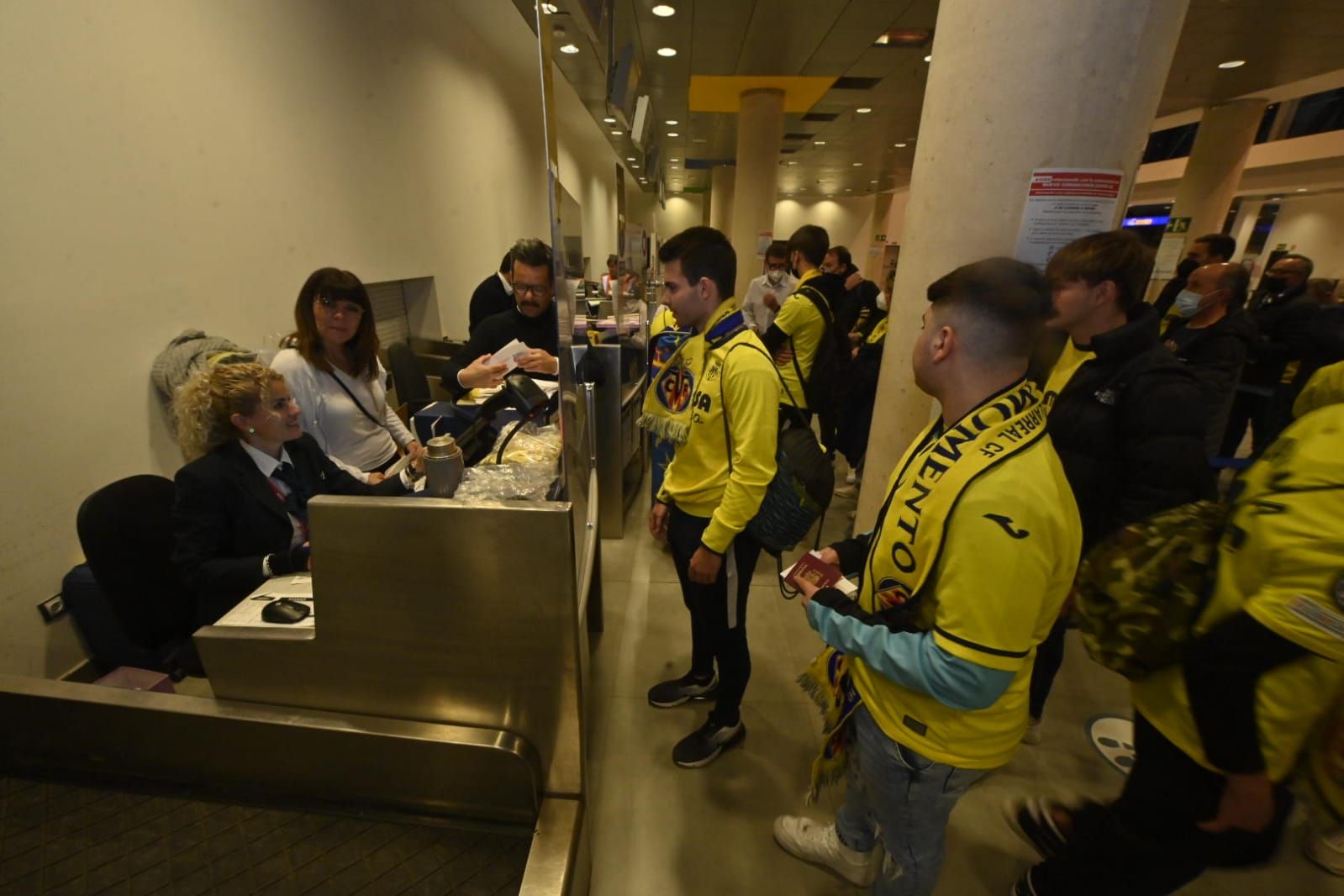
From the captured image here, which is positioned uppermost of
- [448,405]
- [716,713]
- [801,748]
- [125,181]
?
[125,181]

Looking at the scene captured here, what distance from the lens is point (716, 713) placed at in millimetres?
1980

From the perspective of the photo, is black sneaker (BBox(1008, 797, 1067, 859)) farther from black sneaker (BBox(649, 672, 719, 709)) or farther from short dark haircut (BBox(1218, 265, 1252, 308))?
short dark haircut (BBox(1218, 265, 1252, 308))

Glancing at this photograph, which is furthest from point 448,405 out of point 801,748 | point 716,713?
point 801,748

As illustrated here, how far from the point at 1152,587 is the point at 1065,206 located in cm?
110

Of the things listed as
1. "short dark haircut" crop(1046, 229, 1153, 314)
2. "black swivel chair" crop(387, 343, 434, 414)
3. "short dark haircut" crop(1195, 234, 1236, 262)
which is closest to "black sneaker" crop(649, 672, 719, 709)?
"short dark haircut" crop(1046, 229, 1153, 314)

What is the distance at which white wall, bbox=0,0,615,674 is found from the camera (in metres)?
1.90

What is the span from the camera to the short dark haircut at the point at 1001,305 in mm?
948

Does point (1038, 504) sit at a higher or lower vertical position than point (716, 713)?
higher

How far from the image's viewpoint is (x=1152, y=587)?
1037 millimetres

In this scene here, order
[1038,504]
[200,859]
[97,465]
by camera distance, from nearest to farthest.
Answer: [1038,504], [200,859], [97,465]

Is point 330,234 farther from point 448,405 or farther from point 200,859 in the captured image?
point 200,859

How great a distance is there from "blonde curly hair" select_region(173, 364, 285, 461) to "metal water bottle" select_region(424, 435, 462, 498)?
31.6 inches

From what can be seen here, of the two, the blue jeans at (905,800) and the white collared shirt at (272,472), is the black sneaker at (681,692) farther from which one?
the white collared shirt at (272,472)

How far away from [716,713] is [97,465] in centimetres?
269
